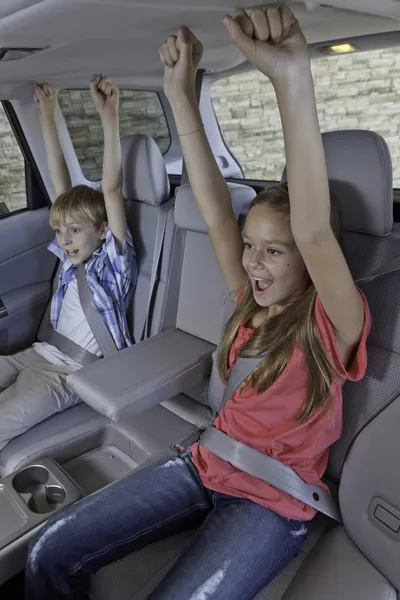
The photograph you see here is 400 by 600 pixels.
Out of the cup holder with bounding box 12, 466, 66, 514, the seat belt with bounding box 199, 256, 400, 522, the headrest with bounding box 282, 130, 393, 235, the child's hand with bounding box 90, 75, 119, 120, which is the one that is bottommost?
the cup holder with bounding box 12, 466, 66, 514

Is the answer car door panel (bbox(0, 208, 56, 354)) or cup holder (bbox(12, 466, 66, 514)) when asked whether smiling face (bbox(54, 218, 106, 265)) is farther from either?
cup holder (bbox(12, 466, 66, 514))

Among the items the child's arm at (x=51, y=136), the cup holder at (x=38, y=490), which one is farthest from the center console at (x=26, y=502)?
the child's arm at (x=51, y=136)

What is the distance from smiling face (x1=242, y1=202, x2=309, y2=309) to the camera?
118 centimetres

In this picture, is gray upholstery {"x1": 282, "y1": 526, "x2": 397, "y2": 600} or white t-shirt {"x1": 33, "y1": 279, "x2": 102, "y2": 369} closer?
gray upholstery {"x1": 282, "y1": 526, "x2": 397, "y2": 600}

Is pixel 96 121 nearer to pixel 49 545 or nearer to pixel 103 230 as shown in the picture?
pixel 103 230

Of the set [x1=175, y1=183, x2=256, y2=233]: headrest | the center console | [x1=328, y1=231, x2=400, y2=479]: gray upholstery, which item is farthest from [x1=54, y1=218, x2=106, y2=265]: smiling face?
[x1=328, y1=231, x2=400, y2=479]: gray upholstery

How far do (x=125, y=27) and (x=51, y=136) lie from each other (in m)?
1.25

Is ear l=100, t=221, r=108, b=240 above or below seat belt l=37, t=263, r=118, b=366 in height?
above

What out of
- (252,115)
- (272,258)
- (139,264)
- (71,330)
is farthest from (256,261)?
(252,115)

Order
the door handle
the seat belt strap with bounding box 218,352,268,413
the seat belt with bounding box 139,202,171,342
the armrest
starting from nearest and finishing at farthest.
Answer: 1. the seat belt strap with bounding box 218,352,268,413
2. the armrest
3. the seat belt with bounding box 139,202,171,342
4. the door handle

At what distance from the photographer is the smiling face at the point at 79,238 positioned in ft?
6.92

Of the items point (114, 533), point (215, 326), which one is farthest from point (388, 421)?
point (215, 326)

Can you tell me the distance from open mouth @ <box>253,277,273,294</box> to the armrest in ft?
1.59

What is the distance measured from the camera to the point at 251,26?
95 centimetres
